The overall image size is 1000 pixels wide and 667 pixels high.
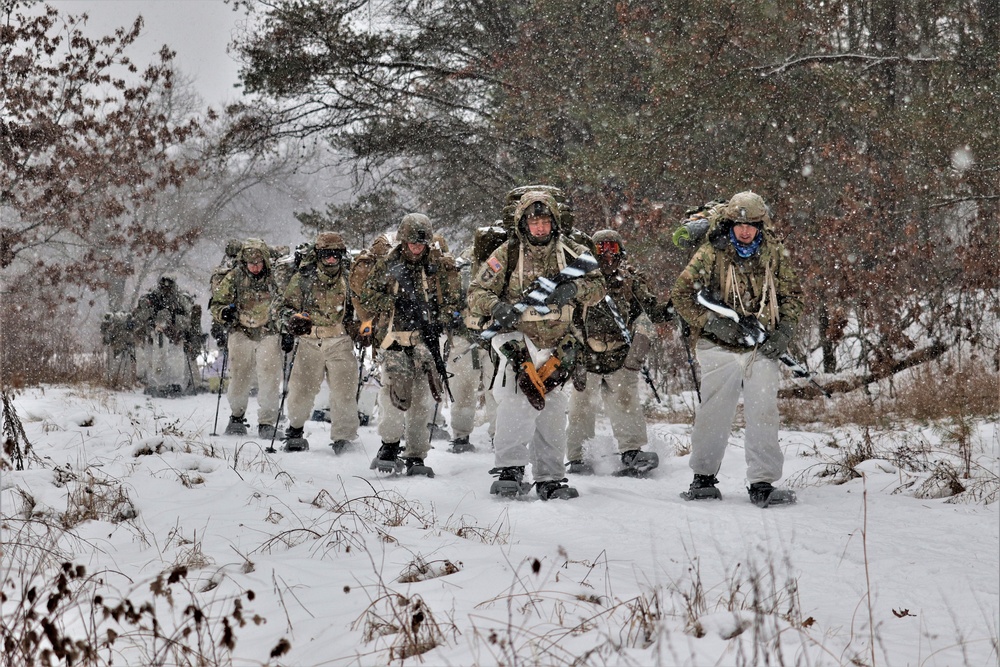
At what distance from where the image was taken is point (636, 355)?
8.00 meters

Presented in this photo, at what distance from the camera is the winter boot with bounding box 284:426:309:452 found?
8805 millimetres

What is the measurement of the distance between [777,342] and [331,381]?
4709 mm

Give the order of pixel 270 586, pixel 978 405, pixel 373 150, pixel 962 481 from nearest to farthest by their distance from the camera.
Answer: pixel 270 586
pixel 962 481
pixel 978 405
pixel 373 150

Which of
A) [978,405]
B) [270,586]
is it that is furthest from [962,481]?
[270,586]

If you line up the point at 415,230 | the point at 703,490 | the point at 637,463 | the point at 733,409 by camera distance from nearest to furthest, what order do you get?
1. the point at 703,490
2. the point at 733,409
3. the point at 415,230
4. the point at 637,463

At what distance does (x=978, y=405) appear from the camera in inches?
348

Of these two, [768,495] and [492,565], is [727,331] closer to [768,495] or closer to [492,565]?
[768,495]

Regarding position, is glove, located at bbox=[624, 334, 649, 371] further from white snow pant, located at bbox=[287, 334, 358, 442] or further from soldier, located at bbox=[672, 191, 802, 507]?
white snow pant, located at bbox=[287, 334, 358, 442]

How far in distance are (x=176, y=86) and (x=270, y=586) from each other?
91.5 feet

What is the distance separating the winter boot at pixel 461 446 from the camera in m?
9.34

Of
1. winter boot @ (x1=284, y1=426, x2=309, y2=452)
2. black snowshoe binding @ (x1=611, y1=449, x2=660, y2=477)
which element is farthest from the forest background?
black snowshoe binding @ (x1=611, y1=449, x2=660, y2=477)

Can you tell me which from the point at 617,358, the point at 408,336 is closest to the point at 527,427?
the point at 408,336

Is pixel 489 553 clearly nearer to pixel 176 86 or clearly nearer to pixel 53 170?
pixel 53 170

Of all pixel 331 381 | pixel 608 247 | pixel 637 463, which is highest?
pixel 608 247
